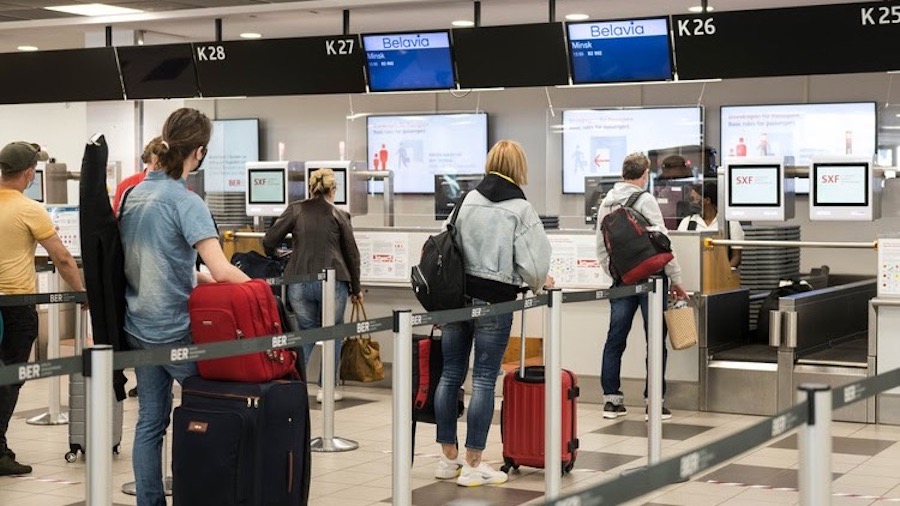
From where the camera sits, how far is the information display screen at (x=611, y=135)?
12.5 meters

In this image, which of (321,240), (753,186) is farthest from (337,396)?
(753,186)

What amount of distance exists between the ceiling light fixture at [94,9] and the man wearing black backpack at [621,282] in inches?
196

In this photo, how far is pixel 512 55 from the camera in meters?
8.91

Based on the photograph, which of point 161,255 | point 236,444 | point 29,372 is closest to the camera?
point 29,372

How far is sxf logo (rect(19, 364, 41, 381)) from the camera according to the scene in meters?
3.18

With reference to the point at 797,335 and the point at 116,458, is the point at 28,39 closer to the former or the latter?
the point at 116,458

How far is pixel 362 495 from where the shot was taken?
5.77 m

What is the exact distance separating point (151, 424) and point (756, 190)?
476cm

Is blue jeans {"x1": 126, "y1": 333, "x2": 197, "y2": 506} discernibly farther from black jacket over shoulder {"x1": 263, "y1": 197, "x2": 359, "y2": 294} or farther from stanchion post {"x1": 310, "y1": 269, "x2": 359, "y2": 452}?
black jacket over shoulder {"x1": 263, "y1": 197, "x2": 359, "y2": 294}

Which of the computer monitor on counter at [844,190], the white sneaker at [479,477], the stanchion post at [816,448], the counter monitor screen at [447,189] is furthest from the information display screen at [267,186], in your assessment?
the stanchion post at [816,448]

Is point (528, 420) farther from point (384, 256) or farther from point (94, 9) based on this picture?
point (94, 9)

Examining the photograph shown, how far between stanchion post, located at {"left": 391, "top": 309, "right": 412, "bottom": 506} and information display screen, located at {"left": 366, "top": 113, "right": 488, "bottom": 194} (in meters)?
9.39

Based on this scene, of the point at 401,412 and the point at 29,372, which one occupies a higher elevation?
the point at 29,372

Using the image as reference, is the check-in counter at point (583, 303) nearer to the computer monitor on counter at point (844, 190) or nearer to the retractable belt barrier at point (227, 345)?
the computer monitor on counter at point (844, 190)
